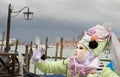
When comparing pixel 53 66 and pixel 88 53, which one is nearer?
pixel 88 53

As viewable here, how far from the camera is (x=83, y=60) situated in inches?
181

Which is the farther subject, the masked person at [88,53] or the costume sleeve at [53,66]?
the costume sleeve at [53,66]

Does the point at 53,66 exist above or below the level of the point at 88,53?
below

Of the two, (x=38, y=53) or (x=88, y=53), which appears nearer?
(x=88, y=53)

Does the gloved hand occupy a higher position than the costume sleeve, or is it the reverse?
the gloved hand

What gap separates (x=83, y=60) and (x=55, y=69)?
0.44m

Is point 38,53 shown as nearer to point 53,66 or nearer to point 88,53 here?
point 53,66

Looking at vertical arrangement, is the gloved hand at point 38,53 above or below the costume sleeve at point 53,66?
above

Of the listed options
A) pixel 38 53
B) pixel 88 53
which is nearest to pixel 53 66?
pixel 38 53

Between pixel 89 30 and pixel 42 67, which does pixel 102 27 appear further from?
pixel 42 67

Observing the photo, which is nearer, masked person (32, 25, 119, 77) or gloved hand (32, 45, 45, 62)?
masked person (32, 25, 119, 77)

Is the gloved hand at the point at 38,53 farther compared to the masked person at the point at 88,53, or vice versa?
the gloved hand at the point at 38,53

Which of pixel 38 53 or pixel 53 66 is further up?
pixel 38 53

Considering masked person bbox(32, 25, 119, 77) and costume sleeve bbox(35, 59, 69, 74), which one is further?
costume sleeve bbox(35, 59, 69, 74)
